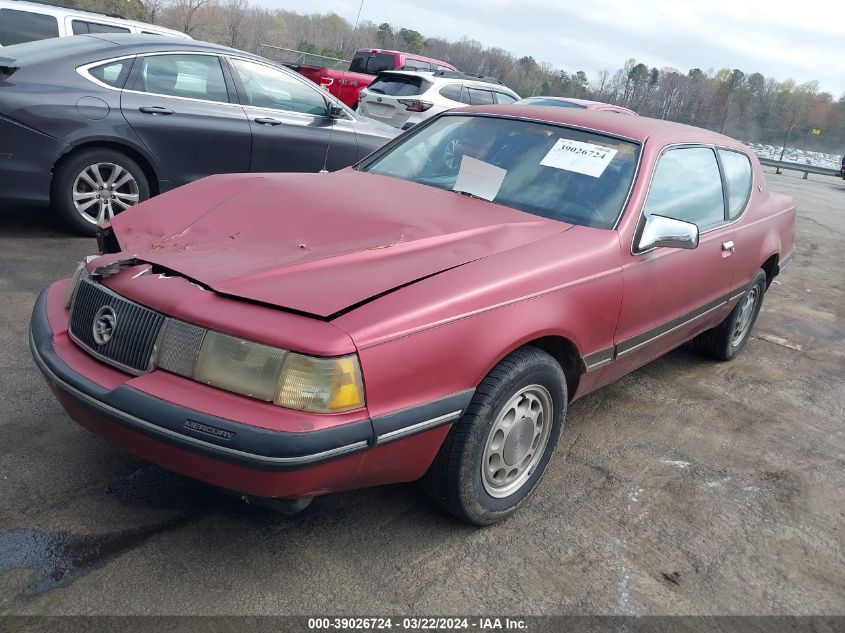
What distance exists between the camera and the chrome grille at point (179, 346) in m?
2.17

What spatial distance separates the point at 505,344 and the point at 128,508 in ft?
4.80

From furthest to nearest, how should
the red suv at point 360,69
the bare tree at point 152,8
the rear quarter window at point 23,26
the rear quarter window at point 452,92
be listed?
the bare tree at point 152,8, the red suv at point 360,69, the rear quarter window at point 452,92, the rear quarter window at point 23,26

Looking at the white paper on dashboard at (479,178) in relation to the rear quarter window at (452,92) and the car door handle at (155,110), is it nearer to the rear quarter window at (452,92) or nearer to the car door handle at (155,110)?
the car door handle at (155,110)

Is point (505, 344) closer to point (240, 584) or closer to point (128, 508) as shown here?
point (240, 584)

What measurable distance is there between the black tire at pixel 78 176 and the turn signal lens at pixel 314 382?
3986mm

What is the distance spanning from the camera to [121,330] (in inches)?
91.0

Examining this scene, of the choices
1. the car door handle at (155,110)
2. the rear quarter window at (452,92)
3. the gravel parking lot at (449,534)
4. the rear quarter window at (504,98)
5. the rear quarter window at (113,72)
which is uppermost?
the rear quarter window at (504,98)

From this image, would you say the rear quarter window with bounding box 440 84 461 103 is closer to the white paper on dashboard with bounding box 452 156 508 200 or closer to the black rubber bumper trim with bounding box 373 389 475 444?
the white paper on dashboard with bounding box 452 156 508 200

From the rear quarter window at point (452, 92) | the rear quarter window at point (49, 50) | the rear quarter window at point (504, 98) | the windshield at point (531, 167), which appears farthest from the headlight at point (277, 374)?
the rear quarter window at point (504, 98)

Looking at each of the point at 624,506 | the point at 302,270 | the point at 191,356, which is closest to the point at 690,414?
the point at 624,506

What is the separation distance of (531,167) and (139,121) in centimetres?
340

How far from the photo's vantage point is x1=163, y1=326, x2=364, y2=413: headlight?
6.81ft

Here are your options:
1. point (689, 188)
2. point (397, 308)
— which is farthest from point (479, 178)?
point (397, 308)

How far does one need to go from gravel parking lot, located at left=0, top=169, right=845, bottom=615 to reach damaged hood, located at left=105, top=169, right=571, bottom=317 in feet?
2.91
